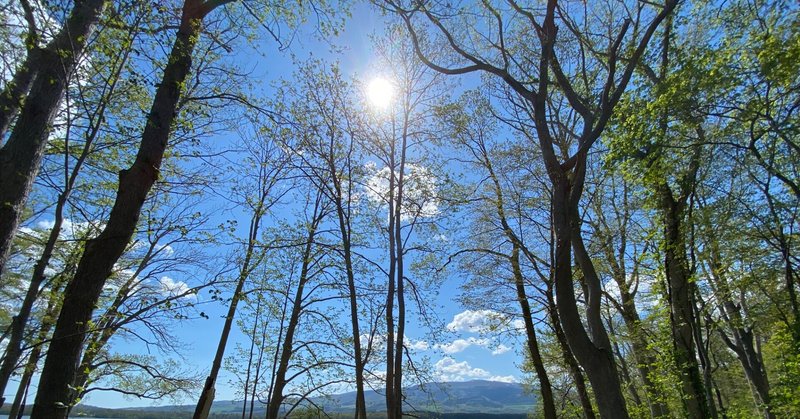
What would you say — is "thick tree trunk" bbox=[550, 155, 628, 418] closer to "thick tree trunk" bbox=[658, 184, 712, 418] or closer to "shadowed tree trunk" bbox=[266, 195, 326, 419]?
"thick tree trunk" bbox=[658, 184, 712, 418]

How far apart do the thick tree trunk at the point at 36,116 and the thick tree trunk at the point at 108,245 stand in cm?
65

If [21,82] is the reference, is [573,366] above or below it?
below

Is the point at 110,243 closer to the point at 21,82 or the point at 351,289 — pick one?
the point at 21,82

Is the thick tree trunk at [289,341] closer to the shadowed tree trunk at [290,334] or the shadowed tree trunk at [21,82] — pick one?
the shadowed tree trunk at [290,334]

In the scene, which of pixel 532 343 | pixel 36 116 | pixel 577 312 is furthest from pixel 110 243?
pixel 532 343

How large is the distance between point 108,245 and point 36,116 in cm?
143

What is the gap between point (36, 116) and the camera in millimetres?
3475

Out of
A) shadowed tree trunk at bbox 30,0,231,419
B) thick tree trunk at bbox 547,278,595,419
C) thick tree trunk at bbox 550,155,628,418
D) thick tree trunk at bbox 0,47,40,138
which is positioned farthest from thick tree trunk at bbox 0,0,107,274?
thick tree trunk at bbox 547,278,595,419

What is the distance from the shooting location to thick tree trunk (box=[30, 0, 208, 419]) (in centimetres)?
280

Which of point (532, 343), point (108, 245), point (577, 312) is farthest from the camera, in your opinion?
point (532, 343)

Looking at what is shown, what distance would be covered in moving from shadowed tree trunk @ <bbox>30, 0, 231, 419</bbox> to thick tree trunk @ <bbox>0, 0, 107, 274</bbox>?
2.09 feet

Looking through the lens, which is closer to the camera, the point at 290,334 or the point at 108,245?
the point at 108,245

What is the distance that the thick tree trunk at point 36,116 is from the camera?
314cm

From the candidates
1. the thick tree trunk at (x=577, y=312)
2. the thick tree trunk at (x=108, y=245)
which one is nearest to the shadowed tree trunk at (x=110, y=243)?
the thick tree trunk at (x=108, y=245)
